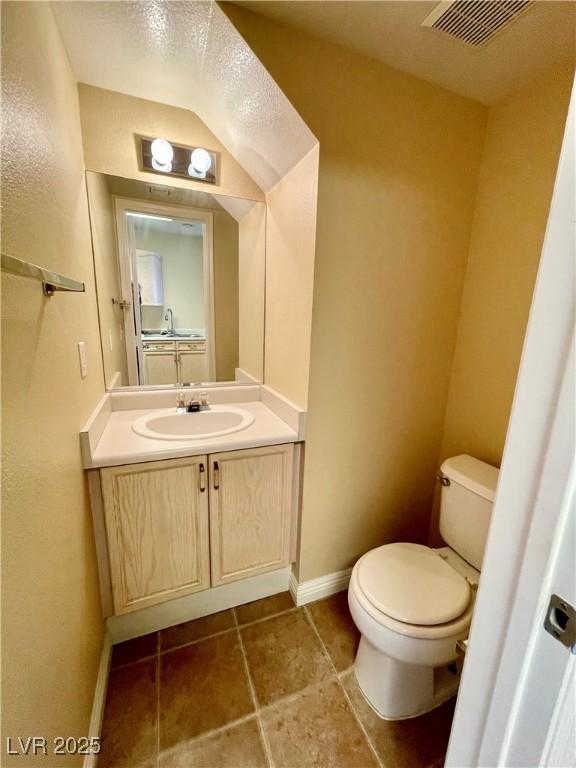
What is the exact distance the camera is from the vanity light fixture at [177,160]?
1402 mm

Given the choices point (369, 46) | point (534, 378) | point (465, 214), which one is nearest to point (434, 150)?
point (465, 214)

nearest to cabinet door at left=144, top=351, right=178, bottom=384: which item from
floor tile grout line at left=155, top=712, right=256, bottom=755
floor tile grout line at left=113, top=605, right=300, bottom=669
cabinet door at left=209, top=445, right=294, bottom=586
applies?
cabinet door at left=209, top=445, right=294, bottom=586

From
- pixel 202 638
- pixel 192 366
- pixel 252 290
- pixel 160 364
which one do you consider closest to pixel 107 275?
pixel 160 364

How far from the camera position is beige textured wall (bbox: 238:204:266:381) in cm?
170

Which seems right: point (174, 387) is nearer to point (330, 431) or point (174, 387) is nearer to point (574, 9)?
point (330, 431)

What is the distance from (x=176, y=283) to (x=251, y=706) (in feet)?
6.11

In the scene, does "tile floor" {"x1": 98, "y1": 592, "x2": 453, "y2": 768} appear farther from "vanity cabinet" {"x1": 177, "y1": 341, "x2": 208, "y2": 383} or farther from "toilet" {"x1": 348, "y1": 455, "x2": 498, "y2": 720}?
"vanity cabinet" {"x1": 177, "y1": 341, "x2": 208, "y2": 383}

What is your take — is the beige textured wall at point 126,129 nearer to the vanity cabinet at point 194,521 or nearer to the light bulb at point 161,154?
the light bulb at point 161,154

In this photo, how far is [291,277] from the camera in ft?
4.69

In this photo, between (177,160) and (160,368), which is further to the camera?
(160,368)

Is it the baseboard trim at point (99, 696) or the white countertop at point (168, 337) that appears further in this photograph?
the white countertop at point (168, 337)

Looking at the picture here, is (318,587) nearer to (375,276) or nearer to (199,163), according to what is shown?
(375,276)

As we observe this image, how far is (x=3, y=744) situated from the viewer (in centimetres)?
50

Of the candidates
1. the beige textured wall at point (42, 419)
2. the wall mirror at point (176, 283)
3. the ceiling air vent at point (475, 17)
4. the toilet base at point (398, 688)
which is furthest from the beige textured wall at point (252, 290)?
the toilet base at point (398, 688)
